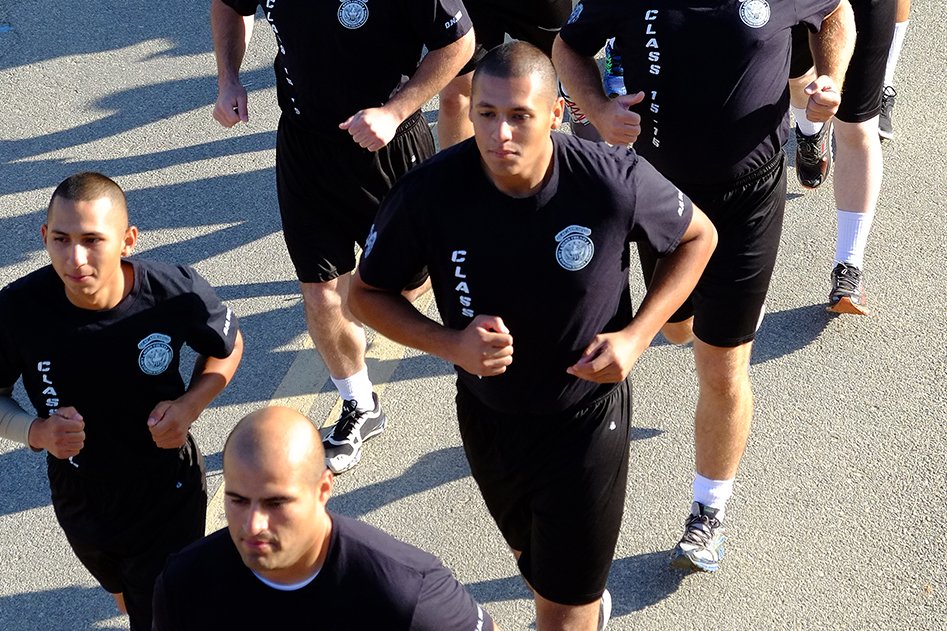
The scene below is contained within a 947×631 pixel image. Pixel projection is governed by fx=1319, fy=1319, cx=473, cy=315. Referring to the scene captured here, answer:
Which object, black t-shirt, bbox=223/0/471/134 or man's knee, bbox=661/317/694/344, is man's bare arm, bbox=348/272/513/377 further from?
man's knee, bbox=661/317/694/344

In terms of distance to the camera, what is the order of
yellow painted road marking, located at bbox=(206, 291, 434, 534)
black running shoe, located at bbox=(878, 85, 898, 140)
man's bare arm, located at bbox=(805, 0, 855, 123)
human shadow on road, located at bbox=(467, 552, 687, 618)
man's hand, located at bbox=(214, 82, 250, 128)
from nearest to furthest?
man's bare arm, located at bbox=(805, 0, 855, 123)
human shadow on road, located at bbox=(467, 552, 687, 618)
man's hand, located at bbox=(214, 82, 250, 128)
yellow painted road marking, located at bbox=(206, 291, 434, 534)
black running shoe, located at bbox=(878, 85, 898, 140)

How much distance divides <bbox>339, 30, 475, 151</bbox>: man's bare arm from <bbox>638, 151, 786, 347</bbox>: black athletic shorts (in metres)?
1.07

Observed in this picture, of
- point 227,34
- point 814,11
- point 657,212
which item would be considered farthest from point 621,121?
point 227,34

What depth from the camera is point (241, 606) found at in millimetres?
3104

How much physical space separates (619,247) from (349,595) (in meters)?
1.36

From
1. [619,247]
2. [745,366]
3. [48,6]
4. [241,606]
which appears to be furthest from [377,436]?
[48,6]

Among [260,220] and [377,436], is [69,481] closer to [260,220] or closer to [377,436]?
[377,436]

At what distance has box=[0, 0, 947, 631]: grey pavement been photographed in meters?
4.91

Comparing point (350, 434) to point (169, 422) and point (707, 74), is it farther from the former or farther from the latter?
point (707, 74)

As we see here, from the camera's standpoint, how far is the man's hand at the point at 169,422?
3.97 metres

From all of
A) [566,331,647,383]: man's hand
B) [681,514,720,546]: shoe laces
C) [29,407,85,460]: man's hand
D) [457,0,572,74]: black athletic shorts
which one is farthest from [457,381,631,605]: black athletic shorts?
[457,0,572,74]: black athletic shorts

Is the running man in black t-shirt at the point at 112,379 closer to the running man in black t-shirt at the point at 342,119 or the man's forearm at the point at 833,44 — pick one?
the running man in black t-shirt at the point at 342,119

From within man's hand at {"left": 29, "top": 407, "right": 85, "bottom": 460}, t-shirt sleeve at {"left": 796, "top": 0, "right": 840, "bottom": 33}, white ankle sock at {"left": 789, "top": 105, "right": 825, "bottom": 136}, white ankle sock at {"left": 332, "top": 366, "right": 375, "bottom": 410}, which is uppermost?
t-shirt sleeve at {"left": 796, "top": 0, "right": 840, "bottom": 33}

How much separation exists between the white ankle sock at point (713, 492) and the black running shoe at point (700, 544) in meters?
0.02
